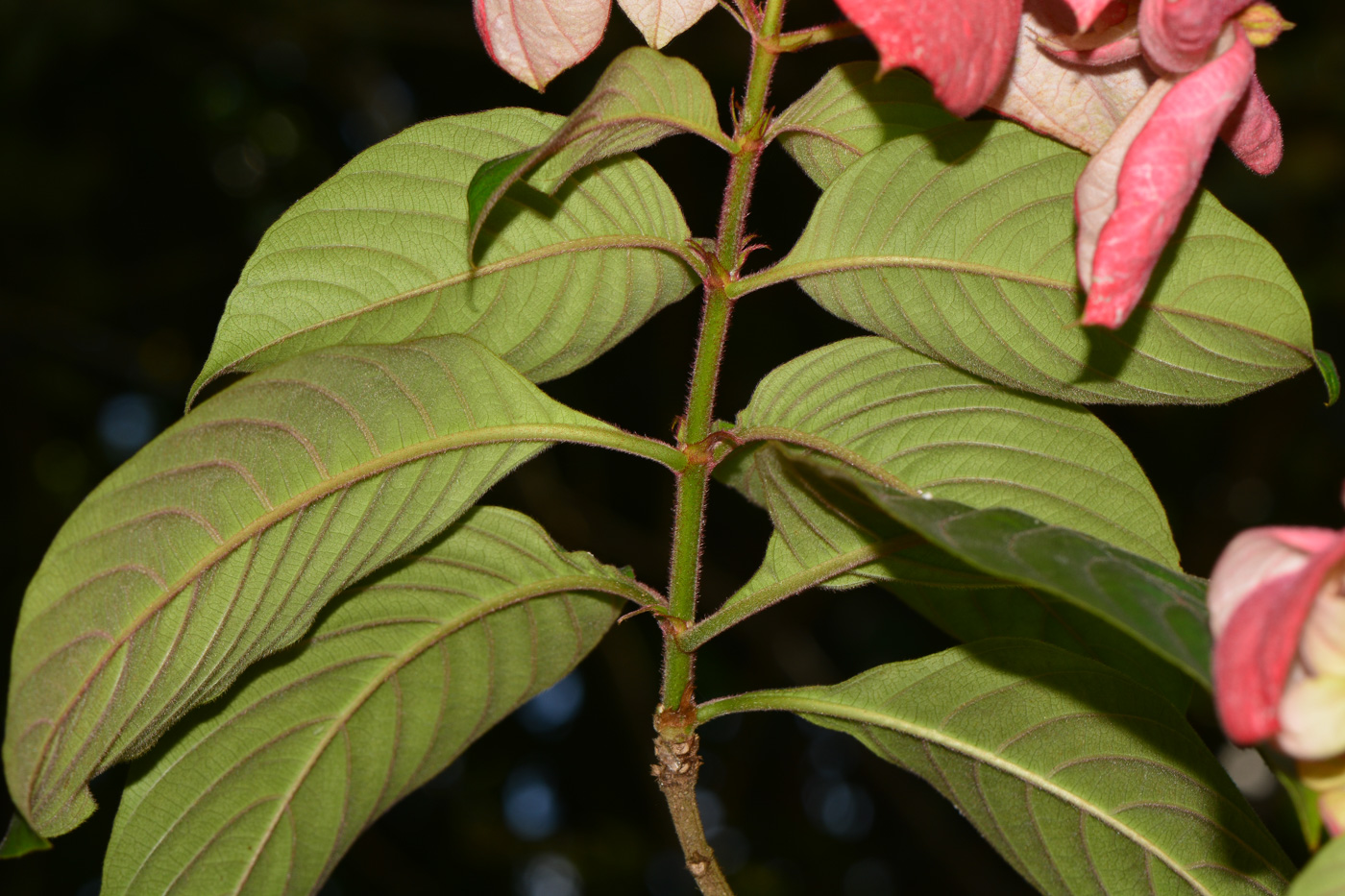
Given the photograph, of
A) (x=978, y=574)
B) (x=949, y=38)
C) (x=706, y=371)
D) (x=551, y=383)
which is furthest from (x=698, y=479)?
(x=551, y=383)

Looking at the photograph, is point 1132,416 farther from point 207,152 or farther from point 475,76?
point 207,152

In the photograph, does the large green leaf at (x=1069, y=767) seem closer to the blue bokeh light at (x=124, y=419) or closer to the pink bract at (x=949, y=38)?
the pink bract at (x=949, y=38)

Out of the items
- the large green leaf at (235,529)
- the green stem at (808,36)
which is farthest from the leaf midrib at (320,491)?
the green stem at (808,36)

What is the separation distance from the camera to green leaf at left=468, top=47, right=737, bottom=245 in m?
0.50

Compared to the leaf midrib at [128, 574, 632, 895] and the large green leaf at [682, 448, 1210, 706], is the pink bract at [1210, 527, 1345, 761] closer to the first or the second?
the large green leaf at [682, 448, 1210, 706]

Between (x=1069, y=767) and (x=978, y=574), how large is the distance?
5.0 inches

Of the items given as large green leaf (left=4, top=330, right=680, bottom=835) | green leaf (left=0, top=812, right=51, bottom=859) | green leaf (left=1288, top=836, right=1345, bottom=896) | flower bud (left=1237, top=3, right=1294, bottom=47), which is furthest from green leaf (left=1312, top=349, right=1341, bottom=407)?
green leaf (left=0, top=812, right=51, bottom=859)

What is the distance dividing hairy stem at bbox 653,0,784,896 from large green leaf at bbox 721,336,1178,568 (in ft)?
0.11

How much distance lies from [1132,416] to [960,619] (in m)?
2.19

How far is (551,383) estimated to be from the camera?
259 centimetres

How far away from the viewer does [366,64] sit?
2.55 meters

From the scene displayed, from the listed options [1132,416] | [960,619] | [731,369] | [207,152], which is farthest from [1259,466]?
[207,152]

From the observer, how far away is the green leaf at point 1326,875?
35cm

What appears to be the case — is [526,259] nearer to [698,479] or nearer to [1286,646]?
[698,479]
